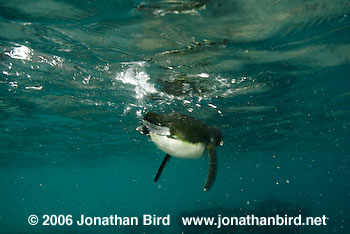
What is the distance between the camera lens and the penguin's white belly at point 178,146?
204 inches

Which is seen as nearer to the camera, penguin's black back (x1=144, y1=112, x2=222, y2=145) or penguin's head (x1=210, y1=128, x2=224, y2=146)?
penguin's black back (x1=144, y1=112, x2=222, y2=145)

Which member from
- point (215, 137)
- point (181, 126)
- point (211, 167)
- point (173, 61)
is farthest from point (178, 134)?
point (173, 61)

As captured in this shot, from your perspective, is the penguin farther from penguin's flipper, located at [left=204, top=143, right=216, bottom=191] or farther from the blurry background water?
the blurry background water

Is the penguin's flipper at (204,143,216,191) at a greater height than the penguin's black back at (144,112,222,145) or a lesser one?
lesser

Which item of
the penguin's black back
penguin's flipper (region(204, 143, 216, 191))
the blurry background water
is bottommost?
penguin's flipper (region(204, 143, 216, 191))

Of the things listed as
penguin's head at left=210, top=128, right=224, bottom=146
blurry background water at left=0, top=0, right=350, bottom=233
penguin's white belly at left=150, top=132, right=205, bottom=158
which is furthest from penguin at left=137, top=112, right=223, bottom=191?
blurry background water at left=0, top=0, right=350, bottom=233

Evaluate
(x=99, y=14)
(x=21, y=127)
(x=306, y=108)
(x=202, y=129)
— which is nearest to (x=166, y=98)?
(x=99, y=14)

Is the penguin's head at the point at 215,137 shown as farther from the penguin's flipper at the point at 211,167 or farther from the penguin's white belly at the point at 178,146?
the penguin's white belly at the point at 178,146

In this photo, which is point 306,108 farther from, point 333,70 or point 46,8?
point 46,8

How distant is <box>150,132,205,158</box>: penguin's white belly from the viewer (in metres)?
5.18

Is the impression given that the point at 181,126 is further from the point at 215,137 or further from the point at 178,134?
the point at 215,137

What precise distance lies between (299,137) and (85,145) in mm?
26977

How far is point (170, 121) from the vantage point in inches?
201

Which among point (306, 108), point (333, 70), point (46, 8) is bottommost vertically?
point (46, 8)
